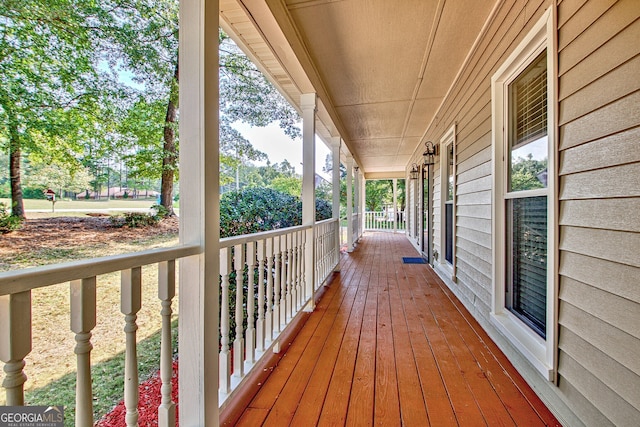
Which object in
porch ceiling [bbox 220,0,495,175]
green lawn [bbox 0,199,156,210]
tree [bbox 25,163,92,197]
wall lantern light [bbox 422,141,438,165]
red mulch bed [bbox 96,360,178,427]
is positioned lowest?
red mulch bed [bbox 96,360,178,427]

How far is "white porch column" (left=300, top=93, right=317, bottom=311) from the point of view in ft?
9.55

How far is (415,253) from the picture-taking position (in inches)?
249

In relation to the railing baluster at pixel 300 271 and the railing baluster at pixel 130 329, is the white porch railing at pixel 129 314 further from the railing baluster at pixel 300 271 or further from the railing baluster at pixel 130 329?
the railing baluster at pixel 300 271

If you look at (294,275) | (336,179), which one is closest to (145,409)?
(294,275)

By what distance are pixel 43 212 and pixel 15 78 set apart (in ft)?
1.32

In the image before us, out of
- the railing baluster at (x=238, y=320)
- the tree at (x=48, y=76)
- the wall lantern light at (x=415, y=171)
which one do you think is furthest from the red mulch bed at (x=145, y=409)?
the wall lantern light at (x=415, y=171)

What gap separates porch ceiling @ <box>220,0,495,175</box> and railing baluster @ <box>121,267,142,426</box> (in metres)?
1.69

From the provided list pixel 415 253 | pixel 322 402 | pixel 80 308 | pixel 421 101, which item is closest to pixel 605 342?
pixel 322 402

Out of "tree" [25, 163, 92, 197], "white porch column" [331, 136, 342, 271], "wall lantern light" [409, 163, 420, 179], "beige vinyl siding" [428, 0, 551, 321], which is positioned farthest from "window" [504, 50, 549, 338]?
"wall lantern light" [409, 163, 420, 179]

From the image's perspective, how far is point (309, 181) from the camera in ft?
9.54

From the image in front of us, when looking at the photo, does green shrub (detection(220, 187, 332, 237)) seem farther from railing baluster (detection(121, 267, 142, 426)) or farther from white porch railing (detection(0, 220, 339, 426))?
railing baluster (detection(121, 267, 142, 426))

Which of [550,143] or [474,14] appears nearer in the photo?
[550,143]

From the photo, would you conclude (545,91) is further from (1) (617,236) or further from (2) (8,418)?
(2) (8,418)
